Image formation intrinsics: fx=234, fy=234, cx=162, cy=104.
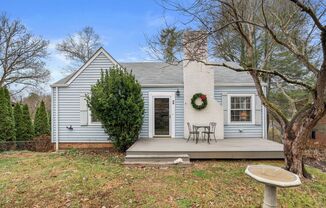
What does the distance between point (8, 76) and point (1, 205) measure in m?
20.0

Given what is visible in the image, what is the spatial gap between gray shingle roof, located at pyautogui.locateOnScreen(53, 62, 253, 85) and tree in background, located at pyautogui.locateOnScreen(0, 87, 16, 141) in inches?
117

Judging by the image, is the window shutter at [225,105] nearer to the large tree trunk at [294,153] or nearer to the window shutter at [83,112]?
the large tree trunk at [294,153]

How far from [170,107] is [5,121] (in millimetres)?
7884

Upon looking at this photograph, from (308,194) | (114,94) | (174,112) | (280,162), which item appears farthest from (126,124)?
(308,194)

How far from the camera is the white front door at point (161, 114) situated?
35.1ft

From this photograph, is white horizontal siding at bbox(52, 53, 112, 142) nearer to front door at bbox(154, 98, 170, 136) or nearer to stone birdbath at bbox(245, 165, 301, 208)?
front door at bbox(154, 98, 170, 136)

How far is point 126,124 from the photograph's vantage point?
8805mm

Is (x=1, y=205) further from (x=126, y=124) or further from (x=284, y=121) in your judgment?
(x=284, y=121)

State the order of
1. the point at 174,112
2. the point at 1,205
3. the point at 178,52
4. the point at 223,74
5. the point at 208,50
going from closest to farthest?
the point at 1,205, the point at 178,52, the point at 208,50, the point at 174,112, the point at 223,74

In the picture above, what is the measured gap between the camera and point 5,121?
11164 mm

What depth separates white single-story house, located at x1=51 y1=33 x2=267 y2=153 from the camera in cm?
1047

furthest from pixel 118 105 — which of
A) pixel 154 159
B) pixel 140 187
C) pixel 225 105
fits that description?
pixel 225 105

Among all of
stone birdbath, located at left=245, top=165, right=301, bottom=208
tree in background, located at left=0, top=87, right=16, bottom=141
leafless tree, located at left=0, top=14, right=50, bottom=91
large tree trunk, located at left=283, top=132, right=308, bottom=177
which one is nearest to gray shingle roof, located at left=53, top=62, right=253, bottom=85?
tree in background, located at left=0, top=87, right=16, bottom=141

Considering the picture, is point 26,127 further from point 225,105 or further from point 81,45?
point 81,45
